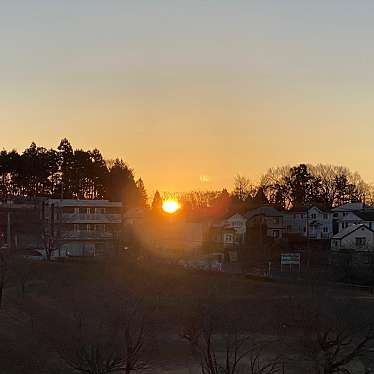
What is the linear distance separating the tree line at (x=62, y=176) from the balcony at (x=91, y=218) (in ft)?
16.0

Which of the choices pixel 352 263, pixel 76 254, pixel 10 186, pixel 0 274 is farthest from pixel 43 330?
pixel 10 186

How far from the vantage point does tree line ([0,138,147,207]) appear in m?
56.4

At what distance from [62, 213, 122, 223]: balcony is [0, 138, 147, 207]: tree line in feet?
16.0

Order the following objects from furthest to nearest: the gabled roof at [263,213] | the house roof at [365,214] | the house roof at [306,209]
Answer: the house roof at [306,209], the gabled roof at [263,213], the house roof at [365,214]

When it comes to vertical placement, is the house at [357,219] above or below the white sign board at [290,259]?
above

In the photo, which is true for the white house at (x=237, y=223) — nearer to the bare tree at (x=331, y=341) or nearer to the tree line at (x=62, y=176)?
the tree line at (x=62, y=176)

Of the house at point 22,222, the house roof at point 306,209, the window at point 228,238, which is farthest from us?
the house roof at point 306,209

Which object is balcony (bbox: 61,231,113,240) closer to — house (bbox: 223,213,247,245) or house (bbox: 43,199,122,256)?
Result: house (bbox: 43,199,122,256)

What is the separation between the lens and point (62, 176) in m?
59.9

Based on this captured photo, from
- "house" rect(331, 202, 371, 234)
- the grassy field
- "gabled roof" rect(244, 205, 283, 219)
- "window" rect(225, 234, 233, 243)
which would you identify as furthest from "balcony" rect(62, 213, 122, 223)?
"house" rect(331, 202, 371, 234)

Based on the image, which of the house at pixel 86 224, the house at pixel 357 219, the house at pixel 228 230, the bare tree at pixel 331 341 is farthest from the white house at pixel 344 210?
the bare tree at pixel 331 341

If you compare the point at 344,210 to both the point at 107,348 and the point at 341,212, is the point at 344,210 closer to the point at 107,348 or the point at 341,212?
the point at 341,212

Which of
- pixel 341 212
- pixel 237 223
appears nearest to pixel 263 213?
pixel 237 223

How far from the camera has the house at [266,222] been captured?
165 feet
